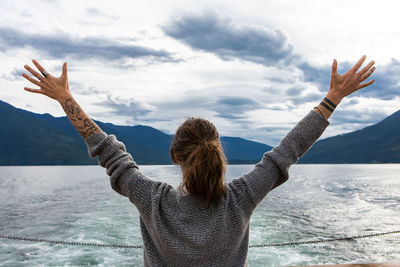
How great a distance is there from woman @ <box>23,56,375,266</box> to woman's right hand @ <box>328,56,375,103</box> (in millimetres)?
186

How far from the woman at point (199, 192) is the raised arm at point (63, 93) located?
21 millimetres

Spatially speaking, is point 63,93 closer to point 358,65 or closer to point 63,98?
point 63,98

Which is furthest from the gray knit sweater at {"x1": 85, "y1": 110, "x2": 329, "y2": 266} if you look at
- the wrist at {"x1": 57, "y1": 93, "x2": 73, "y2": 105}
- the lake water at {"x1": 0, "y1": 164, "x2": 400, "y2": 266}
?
the lake water at {"x1": 0, "y1": 164, "x2": 400, "y2": 266}

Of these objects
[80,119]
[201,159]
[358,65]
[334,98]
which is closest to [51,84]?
[80,119]

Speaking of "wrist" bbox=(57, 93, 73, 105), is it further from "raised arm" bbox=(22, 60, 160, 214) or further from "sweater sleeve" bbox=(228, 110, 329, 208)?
"sweater sleeve" bbox=(228, 110, 329, 208)

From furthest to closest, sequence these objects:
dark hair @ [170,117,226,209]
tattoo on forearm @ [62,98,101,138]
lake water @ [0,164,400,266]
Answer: lake water @ [0,164,400,266] → tattoo on forearm @ [62,98,101,138] → dark hair @ [170,117,226,209]

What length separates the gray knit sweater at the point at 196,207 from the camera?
4.50 ft

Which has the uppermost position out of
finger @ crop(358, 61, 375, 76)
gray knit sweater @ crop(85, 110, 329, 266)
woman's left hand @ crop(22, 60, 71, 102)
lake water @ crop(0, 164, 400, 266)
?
finger @ crop(358, 61, 375, 76)

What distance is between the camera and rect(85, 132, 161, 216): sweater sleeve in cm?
142

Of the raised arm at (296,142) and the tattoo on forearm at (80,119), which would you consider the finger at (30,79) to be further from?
the raised arm at (296,142)

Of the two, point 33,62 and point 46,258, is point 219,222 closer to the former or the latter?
point 33,62

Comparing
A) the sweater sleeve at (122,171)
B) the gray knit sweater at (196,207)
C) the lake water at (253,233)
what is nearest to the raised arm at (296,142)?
the gray knit sweater at (196,207)

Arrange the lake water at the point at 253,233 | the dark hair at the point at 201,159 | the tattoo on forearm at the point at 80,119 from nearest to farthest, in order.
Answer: the dark hair at the point at 201,159 → the tattoo on forearm at the point at 80,119 → the lake water at the point at 253,233

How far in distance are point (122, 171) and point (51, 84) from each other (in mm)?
606
